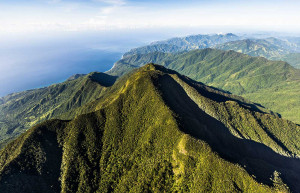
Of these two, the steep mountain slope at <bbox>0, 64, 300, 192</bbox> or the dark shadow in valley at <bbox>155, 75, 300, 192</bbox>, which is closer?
the steep mountain slope at <bbox>0, 64, 300, 192</bbox>

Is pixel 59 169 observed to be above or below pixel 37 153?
below

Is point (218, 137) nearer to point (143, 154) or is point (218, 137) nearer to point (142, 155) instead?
point (143, 154)

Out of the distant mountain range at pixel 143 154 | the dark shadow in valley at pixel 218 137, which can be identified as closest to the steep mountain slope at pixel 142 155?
the distant mountain range at pixel 143 154

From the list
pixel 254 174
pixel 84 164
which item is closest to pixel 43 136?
pixel 84 164

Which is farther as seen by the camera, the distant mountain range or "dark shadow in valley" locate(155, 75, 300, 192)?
"dark shadow in valley" locate(155, 75, 300, 192)

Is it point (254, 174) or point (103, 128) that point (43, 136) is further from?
point (254, 174)

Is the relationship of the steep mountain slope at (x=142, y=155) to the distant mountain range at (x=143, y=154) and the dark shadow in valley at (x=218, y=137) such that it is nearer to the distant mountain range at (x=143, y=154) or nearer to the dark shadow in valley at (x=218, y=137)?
the distant mountain range at (x=143, y=154)

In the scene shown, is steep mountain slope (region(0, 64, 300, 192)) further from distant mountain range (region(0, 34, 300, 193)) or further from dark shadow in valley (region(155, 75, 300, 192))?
dark shadow in valley (region(155, 75, 300, 192))

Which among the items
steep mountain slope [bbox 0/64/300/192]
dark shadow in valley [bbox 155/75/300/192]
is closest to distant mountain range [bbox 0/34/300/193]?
steep mountain slope [bbox 0/64/300/192]
